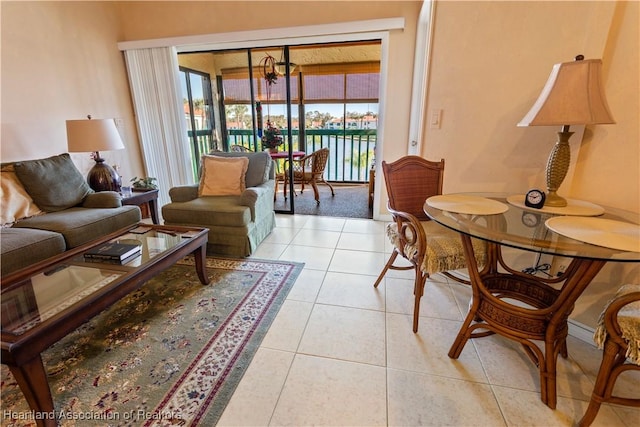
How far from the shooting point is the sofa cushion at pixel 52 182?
2.40 metres

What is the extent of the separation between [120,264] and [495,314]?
2.06 m

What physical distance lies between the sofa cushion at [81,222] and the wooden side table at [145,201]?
0.98 feet

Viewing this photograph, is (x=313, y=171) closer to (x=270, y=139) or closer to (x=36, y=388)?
(x=270, y=139)

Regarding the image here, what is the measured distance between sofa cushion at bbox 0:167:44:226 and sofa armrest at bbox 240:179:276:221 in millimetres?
1697

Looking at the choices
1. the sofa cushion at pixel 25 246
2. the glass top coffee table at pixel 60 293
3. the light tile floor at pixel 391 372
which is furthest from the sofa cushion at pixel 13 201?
the light tile floor at pixel 391 372

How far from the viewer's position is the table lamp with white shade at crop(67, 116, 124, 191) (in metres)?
2.67

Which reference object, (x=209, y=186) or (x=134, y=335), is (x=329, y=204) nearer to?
(x=209, y=186)

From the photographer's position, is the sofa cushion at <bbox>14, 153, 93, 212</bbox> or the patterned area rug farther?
the sofa cushion at <bbox>14, 153, 93, 212</bbox>

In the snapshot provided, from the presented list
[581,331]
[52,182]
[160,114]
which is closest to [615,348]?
[581,331]

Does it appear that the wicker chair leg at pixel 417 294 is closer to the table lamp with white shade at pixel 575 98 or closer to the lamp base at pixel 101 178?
the table lamp with white shade at pixel 575 98

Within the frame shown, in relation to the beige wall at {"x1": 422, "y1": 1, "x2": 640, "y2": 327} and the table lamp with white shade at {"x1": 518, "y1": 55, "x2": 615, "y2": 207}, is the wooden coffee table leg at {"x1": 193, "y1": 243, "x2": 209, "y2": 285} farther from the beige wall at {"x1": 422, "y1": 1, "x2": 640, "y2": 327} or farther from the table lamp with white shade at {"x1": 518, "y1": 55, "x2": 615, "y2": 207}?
the table lamp with white shade at {"x1": 518, "y1": 55, "x2": 615, "y2": 207}

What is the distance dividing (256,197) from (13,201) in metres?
1.90

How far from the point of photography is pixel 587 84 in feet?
4.40

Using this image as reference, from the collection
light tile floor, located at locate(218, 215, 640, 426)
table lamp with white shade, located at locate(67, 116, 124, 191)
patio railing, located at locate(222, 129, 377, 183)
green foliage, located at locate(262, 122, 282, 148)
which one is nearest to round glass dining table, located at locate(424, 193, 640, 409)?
light tile floor, located at locate(218, 215, 640, 426)
